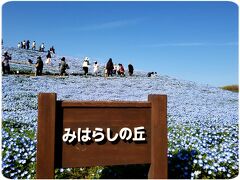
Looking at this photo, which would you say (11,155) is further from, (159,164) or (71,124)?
(159,164)

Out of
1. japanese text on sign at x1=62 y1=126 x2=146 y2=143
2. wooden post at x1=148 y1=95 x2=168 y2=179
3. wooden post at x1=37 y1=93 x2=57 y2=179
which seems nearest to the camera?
wooden post at x1=37 y1=93 x2=57 y2=179

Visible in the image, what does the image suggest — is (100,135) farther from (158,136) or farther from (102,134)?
(158,136)

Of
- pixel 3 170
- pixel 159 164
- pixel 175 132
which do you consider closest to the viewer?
pixel 159 164

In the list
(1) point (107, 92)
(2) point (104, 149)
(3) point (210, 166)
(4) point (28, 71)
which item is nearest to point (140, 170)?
(3) point (210, 166)

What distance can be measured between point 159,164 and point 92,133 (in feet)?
3.53

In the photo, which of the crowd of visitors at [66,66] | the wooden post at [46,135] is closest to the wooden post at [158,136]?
the wooden post at [46,135]

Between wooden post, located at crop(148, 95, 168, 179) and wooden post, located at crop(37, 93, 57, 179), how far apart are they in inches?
55.2

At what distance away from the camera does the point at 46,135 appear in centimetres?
550

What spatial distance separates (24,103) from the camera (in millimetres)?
15609

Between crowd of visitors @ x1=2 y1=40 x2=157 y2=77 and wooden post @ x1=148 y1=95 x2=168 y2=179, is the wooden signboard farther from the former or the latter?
crowd of visitors @ x1=2 y1=40 x2=157 y2=77

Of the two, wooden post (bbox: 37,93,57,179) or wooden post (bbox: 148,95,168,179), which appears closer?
wooden post (bbox: 37,93,57,179)

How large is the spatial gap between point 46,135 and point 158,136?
157cm

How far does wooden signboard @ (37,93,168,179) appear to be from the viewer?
550 centimetres

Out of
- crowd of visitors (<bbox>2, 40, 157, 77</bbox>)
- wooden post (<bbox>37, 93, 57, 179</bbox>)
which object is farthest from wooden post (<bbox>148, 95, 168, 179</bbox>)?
crowd of visitors (<bbox>2, 40, 157, 77</bbox>)
